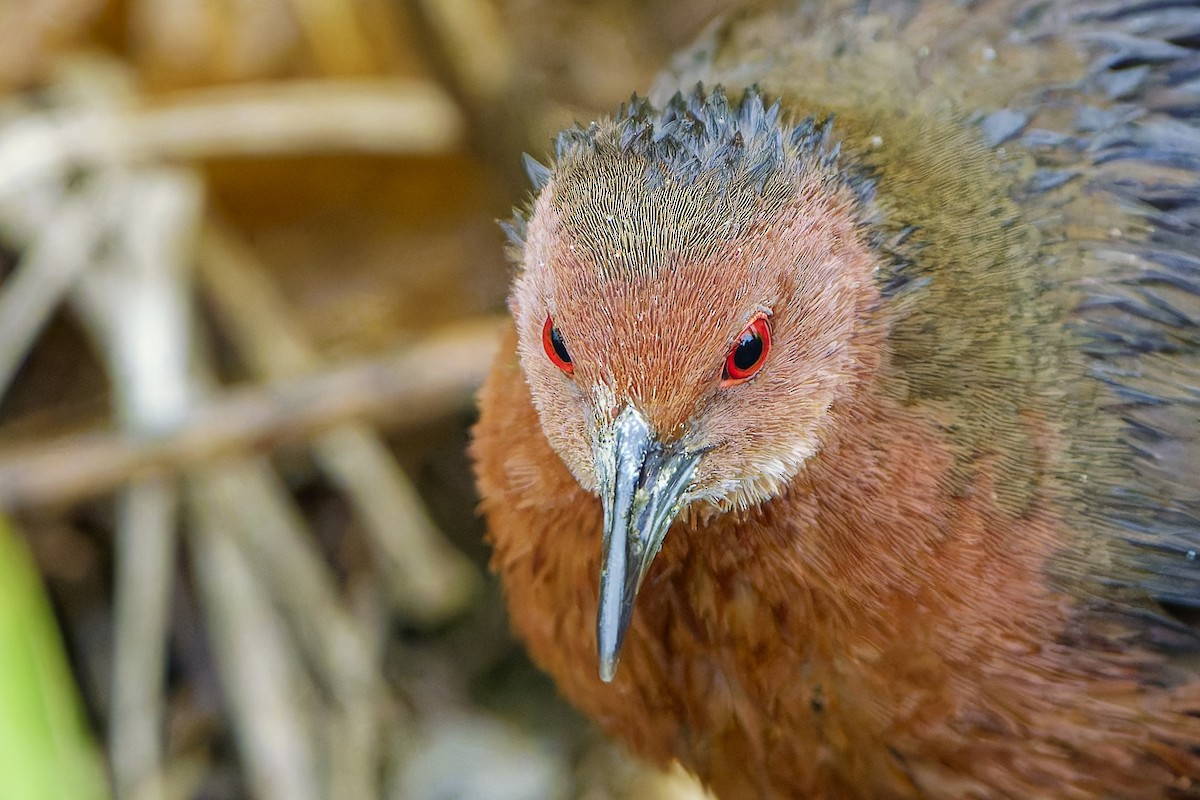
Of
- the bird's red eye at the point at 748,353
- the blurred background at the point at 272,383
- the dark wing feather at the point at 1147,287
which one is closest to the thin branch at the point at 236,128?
the blurred background at the point at 272,383

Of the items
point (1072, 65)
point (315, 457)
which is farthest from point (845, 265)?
point (315, 457)

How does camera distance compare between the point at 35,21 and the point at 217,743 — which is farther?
the point at 35,21

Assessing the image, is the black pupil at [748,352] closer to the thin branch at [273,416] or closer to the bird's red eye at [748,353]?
the bird's red eye at [748,353]

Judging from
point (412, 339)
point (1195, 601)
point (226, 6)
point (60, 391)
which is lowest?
point (1195, 601)

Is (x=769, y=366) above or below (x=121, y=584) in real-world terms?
below

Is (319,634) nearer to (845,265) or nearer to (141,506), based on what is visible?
Answer: (141,506)

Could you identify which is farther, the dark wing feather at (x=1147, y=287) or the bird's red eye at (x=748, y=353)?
the dark wing feather at (x=1147, y=287)

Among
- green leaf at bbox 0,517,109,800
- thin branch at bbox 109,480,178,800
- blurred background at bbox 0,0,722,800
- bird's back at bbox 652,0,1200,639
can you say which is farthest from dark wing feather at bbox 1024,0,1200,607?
thin branch at bbox 109,480,178,800
